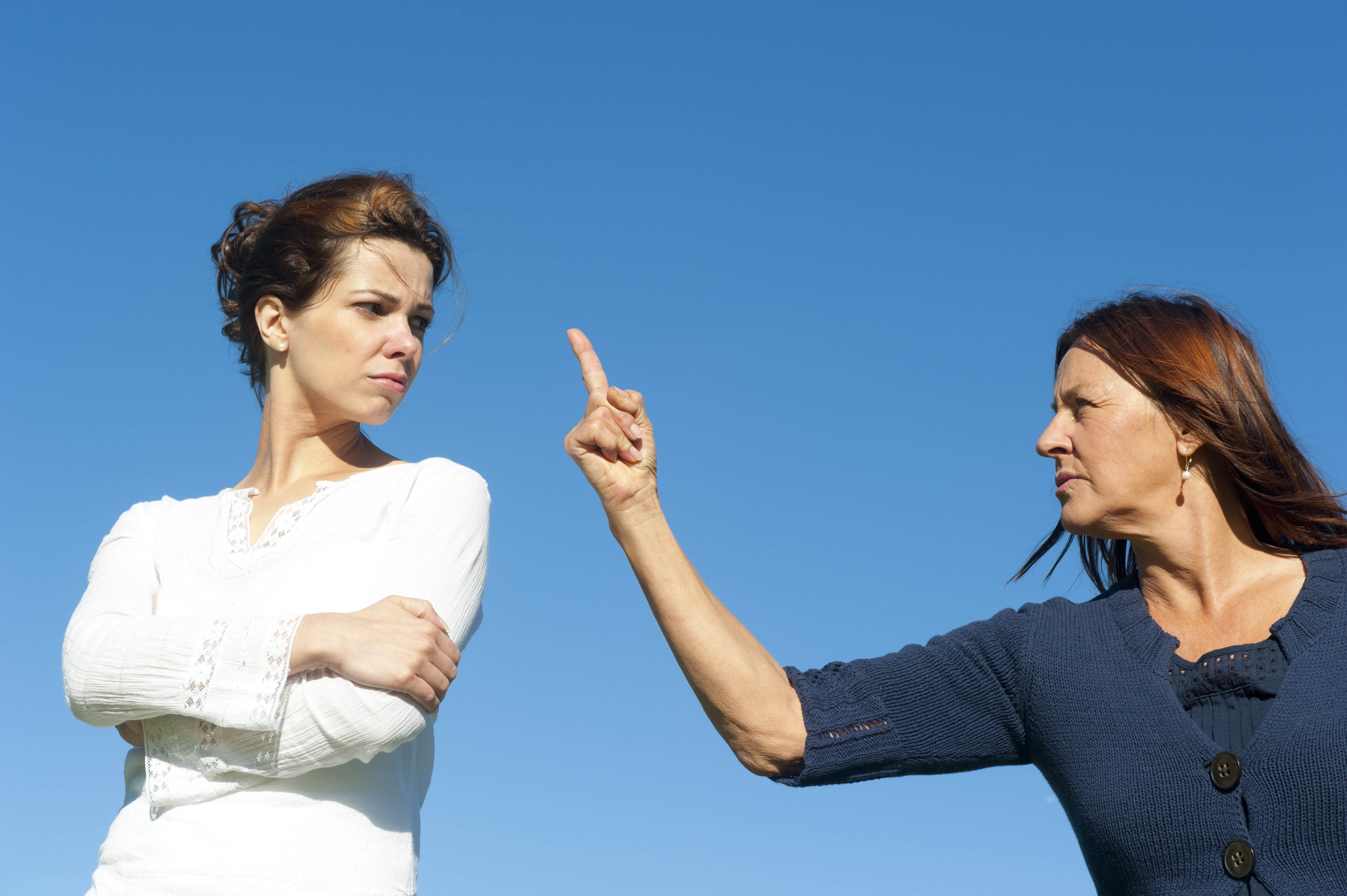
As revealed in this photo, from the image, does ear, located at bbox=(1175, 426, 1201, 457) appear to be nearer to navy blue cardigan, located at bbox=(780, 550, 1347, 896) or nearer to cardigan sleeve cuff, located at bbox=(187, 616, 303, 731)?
navy blue cardigan, located at bbox=(780, 550, 1347, 896)

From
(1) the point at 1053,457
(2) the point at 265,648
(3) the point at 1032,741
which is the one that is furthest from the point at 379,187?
(3) the point at 1032,741

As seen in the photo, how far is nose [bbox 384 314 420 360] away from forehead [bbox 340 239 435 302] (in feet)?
0.29

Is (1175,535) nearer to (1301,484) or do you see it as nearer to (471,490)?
(1301,484)

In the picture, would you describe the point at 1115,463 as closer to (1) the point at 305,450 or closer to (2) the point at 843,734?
(2) the point at 843,734

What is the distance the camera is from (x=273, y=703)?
2896 mm

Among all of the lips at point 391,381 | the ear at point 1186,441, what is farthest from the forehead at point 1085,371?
the lips at point 391,381

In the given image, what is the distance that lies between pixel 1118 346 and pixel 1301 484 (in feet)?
2.32

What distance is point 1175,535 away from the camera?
3.71 meters

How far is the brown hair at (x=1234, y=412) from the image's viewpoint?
147 inches

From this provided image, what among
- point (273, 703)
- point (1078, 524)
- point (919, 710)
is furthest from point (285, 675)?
point (1078, 524)

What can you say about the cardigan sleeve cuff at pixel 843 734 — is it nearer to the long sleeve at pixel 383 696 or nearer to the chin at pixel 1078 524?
the chin at pixel 1078 524

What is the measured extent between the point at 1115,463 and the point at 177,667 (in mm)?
2759

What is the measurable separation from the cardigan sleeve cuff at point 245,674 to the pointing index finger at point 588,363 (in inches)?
38.8

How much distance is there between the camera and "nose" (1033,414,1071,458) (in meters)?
3.84
